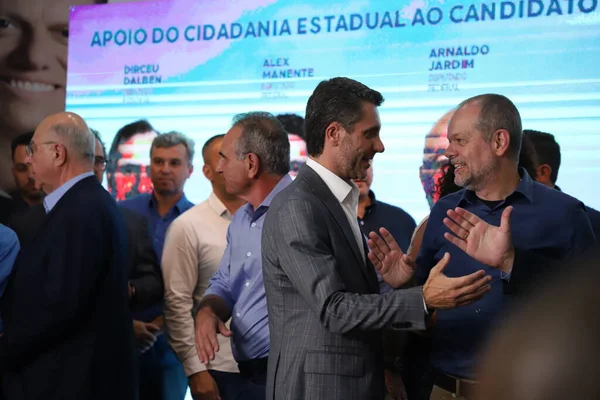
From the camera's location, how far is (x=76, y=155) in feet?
9.35

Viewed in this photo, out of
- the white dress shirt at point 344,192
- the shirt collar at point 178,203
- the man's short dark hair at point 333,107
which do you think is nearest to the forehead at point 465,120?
the man's short dark hair at point 333,107

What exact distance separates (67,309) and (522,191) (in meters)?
1.53

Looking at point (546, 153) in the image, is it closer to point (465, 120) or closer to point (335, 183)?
point (465, 120)

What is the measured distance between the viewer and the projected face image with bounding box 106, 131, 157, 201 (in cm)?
502

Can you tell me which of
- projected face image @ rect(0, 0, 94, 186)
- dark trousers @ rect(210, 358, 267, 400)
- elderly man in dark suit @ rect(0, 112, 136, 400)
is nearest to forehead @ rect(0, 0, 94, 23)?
projected face image @ rect(0, 0, 94, 186)

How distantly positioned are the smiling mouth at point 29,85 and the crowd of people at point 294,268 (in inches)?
81.9

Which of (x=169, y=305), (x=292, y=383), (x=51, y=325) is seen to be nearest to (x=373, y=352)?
(x=292, y=383)

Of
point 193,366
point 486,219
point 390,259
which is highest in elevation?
point 486,219

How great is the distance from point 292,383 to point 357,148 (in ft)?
2.13

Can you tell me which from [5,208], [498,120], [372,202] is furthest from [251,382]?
[5,208]

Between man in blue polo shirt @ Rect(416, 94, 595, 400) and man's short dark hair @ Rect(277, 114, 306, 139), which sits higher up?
man's short dark hair @ Rect(277, 114, 306, 139)

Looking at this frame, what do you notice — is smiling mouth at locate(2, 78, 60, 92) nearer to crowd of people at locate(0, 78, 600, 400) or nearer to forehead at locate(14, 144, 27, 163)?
forehead at locate(14, 144, 27, 163)

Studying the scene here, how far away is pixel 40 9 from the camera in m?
5.45

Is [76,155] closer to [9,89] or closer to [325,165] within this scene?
[325,165]
